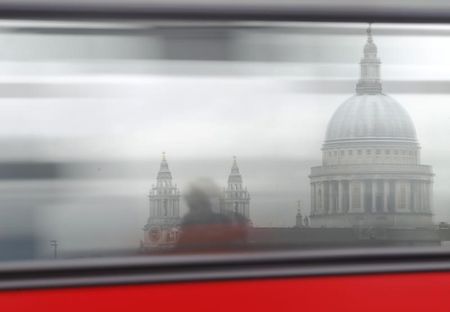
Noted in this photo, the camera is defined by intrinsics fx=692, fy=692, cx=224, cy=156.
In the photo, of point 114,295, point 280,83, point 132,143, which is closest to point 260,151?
point 280,83

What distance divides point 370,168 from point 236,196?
2.19ft

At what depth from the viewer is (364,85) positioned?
129 inches

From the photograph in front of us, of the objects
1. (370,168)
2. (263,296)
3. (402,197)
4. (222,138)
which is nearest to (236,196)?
(222,138)

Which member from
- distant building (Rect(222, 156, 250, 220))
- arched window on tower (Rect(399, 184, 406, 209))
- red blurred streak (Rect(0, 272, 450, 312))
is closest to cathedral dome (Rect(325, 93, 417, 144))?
arched window on tower (Rect(399, 184, 406, 209))

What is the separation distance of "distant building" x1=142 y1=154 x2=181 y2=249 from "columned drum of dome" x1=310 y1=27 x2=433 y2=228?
2.14ft

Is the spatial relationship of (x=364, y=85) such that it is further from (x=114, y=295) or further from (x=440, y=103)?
(x=114, y=295)

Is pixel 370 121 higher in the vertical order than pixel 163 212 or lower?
higher

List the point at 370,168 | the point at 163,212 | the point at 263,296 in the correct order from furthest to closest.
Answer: the point at 370,168, the point at 163,212, the point at 263,296

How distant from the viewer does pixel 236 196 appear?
125 inches

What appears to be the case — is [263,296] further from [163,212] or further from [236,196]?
[163,212]

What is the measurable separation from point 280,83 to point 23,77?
3.77ft

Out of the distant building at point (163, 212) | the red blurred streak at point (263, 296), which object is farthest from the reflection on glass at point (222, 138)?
the red blurred streak at point (263, 296)

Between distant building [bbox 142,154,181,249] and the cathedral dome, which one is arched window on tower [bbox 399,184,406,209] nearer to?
the cathedral dome

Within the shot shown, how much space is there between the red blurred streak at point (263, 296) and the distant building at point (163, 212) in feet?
0.80
